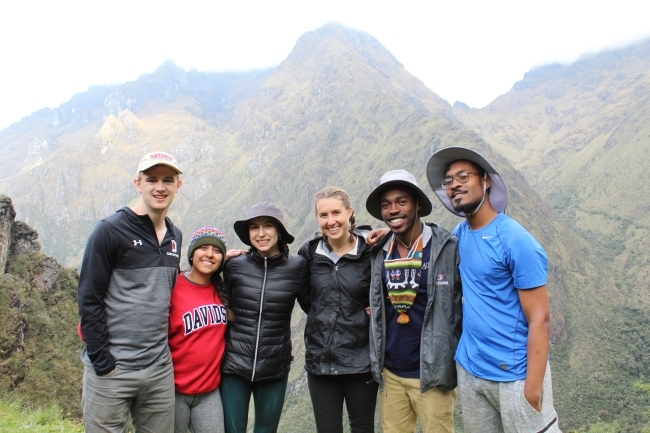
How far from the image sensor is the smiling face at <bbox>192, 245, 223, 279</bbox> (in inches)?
187

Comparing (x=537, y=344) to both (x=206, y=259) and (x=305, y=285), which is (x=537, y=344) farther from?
(x=206, y=259)

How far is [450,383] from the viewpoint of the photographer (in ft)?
13.7

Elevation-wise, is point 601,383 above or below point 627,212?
below

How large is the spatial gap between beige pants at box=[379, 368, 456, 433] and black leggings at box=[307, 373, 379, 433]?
17cm

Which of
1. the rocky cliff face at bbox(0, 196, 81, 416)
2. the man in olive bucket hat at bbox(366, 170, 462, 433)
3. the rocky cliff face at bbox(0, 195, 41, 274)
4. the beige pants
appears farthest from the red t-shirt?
the rocky cliff face at bbox(0, 195, 41, 274)

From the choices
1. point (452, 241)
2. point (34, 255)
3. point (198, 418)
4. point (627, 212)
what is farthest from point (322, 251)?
point (627, 212)

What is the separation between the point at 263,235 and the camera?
15.9 ft

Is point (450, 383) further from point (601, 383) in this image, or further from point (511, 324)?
point (601, 383)

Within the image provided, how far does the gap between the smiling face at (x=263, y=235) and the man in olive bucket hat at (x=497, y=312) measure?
205 centimetres

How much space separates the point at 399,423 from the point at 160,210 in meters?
3.49

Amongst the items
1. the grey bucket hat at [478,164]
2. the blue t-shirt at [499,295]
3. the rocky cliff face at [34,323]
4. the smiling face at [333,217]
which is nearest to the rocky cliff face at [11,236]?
the rocky cliff face at [34,323]

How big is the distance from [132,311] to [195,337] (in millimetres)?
776

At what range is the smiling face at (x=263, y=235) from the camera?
484cm

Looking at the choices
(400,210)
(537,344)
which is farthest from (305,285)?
(537,344)
